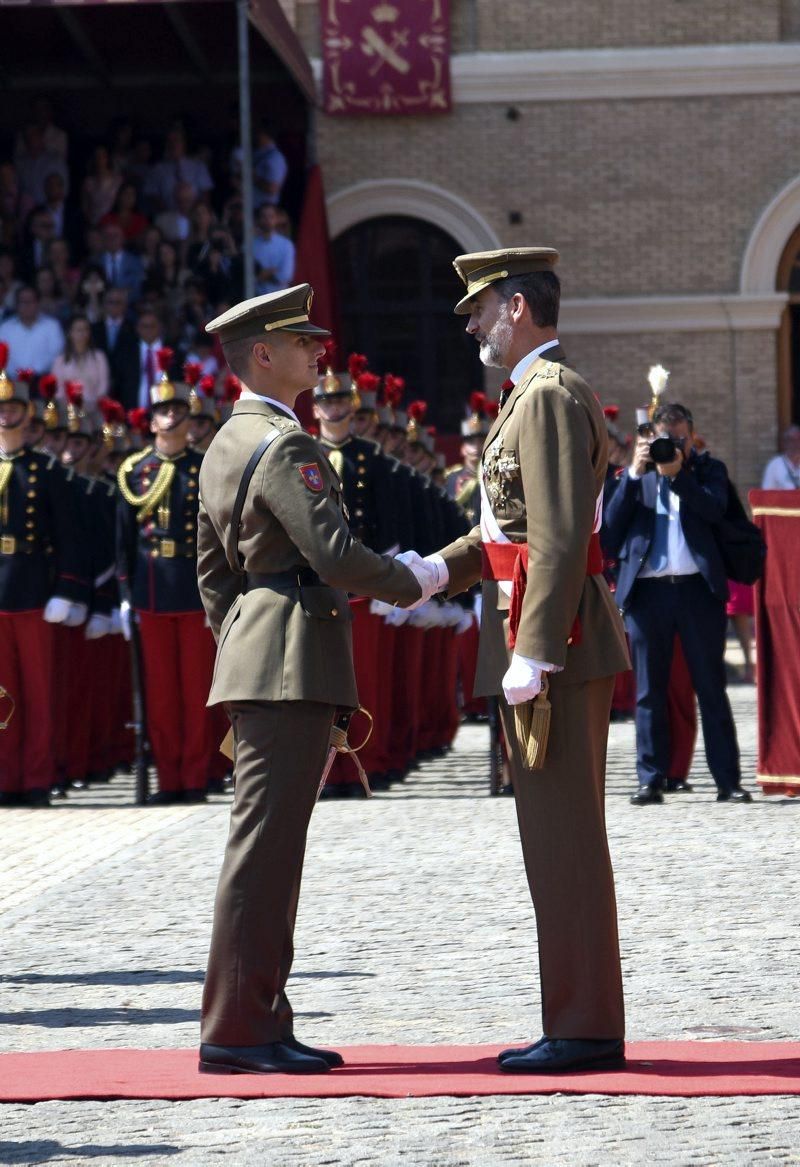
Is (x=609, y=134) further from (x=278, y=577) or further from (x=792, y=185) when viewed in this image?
(x=278, y=577)

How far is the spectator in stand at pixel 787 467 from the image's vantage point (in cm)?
2236

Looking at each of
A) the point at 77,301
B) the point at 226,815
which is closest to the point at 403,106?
the point at 77,301

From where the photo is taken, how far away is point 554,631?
5195 mm

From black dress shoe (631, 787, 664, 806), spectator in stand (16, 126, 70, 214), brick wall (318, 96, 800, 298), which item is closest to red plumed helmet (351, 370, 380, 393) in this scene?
black dress shoe (631, 787, 664, 806)

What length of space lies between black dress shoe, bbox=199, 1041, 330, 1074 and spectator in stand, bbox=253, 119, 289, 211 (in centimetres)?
1747

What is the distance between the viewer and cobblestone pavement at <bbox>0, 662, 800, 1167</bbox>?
4.61 meters

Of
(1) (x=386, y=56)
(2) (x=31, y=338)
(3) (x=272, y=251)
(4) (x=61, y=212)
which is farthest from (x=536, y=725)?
(1) (x=386, y=56)

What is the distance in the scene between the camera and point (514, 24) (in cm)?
2403

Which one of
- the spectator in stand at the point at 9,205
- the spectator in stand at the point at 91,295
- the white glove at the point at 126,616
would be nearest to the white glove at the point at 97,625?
the white glove at the point at 126,616

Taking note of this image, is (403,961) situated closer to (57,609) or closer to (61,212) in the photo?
(57,609)

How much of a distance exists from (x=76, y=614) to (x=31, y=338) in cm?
779

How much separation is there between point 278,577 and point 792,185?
19.4 metres

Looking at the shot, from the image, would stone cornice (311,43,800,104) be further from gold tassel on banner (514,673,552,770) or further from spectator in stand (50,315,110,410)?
gold tassel on banner (514,673,552,770)

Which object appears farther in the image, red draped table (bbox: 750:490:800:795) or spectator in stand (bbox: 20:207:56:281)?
spectator in stand (bbox: 20:207:56:281)
